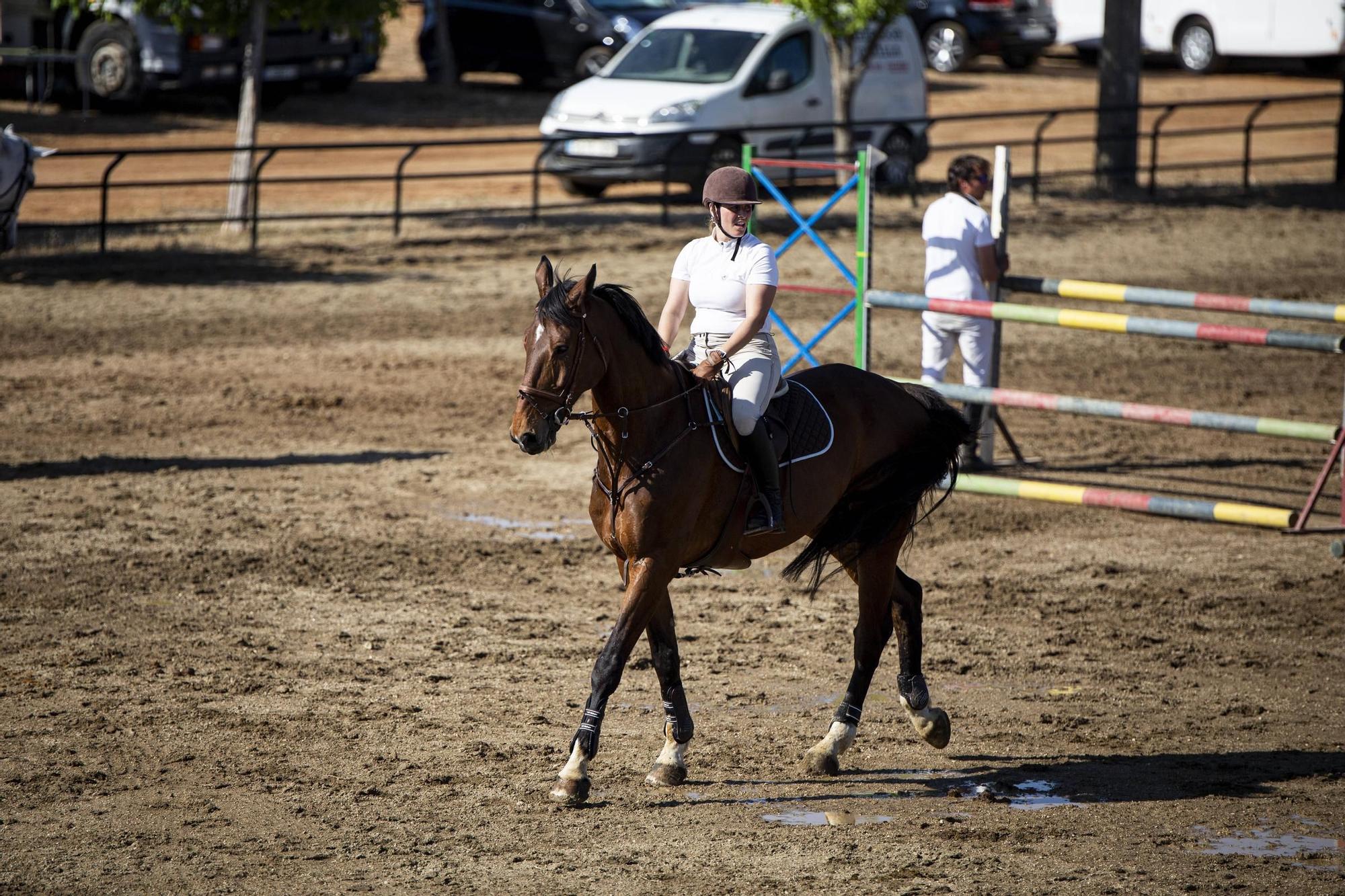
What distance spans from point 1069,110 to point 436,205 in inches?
341

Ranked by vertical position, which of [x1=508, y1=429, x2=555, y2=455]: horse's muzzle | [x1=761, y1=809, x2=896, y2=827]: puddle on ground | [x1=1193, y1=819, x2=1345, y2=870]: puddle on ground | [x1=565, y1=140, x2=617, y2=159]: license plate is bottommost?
[x1=1193, y1=819, x2=1345, y2=870]: puddle on ground

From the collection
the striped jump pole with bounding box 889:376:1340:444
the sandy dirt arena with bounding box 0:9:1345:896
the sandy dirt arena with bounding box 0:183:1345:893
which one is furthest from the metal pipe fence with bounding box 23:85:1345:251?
the striped jump pole with bounding box 889:376:1340:444

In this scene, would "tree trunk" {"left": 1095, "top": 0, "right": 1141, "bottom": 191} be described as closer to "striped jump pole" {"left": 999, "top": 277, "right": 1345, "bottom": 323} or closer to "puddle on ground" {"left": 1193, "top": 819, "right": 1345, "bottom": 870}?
"striped jump pole" {"left": 999, "top": 277, "right": 1345, "bottom": 323}

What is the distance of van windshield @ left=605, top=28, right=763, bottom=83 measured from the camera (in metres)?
20.4

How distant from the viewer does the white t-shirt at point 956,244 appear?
1030cm

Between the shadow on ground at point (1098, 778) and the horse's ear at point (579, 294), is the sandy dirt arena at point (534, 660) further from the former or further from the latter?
the horse's ear at point (579, 294)

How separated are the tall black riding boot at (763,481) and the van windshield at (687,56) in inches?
585

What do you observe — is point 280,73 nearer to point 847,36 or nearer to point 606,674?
point 847,36

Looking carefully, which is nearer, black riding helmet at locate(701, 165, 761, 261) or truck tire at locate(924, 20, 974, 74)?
black riding helmet at locate(701, 165, 761, 261)

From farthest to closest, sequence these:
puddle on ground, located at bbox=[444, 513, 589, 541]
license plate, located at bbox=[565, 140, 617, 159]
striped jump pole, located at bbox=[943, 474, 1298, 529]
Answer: license plate, located at bbox=[565, 140, 617, 159]
puddle on ground, located at bbox=[444, 513, 589, 541]
striped jump pole, located at bbox=[943, 474, 1298, 529]

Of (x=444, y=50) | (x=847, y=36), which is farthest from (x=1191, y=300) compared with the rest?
(x=444, y=50)

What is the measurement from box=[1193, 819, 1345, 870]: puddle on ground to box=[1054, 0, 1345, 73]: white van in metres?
27.3

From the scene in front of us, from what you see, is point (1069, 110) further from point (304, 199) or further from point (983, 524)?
point (983, 524)

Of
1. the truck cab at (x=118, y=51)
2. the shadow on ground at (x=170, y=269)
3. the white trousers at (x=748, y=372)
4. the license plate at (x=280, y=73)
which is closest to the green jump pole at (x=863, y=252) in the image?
the white trousers at (x=748, y=372)
